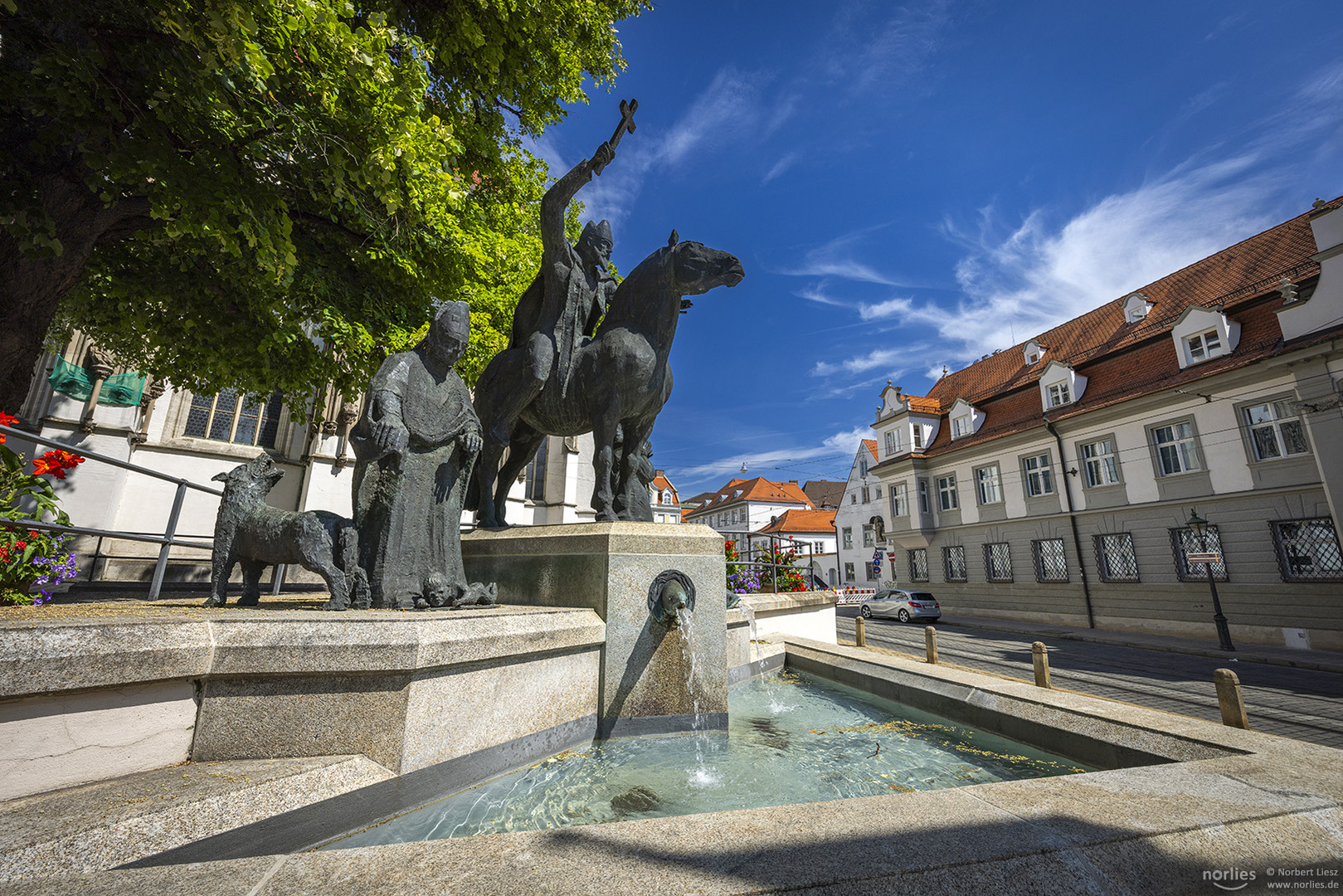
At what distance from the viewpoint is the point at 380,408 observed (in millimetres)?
3400

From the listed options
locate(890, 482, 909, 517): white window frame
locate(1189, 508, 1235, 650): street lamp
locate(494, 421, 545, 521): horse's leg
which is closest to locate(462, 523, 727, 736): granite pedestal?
locate(494, 421, 545, 521): horse's leg

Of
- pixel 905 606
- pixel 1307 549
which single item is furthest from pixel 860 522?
pixel 1307 549

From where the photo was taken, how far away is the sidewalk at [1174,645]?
38.4 feet

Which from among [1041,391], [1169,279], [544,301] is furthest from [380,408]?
[1169,279]

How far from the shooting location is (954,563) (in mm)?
25047

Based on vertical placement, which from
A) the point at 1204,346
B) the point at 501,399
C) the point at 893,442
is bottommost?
the point at 501,399

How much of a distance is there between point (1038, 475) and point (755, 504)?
3874cm

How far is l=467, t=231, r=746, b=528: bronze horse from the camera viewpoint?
4254mm

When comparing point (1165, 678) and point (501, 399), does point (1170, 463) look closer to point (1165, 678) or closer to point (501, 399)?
point (1165, 678)

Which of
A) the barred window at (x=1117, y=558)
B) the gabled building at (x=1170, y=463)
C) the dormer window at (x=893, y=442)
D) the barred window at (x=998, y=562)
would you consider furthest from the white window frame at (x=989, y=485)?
the dormer window at (x=893, y=442)

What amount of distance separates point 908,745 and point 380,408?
4.04m

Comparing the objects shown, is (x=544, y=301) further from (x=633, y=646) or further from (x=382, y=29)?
(x=382, y=29)

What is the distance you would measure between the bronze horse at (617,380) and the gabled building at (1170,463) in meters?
17.5

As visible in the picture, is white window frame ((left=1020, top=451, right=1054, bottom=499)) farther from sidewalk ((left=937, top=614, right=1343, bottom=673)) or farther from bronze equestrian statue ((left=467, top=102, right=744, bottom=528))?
bronze equestrian statue ((left=467, top=102, right=744, bottom=528))
